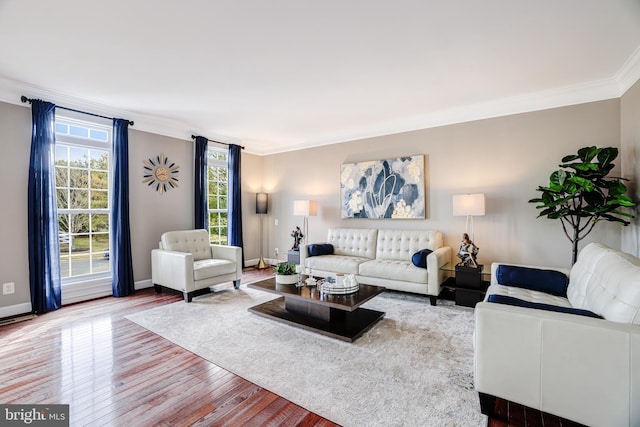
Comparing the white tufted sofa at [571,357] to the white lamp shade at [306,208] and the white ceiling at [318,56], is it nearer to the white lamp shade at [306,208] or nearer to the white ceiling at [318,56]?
the white ceiling at [318,56]

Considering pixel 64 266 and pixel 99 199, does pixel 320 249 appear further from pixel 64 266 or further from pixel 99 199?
pixel 64 266

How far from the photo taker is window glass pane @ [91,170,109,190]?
4.29 m

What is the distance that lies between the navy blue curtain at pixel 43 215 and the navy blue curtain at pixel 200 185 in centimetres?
195

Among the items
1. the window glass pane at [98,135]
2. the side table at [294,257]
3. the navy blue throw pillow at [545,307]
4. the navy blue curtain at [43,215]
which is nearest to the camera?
the navy blue throw pillow at [545,307]

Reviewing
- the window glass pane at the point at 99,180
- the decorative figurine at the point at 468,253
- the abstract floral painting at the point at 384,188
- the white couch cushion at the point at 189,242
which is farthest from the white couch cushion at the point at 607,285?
the window glass pane at the point at 99,180

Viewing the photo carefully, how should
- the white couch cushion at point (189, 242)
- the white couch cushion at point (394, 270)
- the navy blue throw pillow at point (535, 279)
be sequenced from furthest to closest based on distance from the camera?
the white couch cushion at point (189, 242) → the white couch cushion at point (394, 270) → the navy blue throw pillow at point (535, 279)

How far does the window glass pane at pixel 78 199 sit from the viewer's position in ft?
13.4

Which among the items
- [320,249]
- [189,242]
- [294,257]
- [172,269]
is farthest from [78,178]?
[320,249]

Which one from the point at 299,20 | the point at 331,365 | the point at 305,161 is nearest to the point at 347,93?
the point at 299,20

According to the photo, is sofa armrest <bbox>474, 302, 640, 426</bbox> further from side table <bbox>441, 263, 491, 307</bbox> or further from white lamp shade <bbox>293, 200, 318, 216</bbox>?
white lamp shade <bbox>293, 200, 318, 216</bbox>

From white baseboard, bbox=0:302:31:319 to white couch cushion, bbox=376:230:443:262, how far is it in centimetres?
474

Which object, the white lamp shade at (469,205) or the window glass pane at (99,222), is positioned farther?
the window glass pane at (99,222)

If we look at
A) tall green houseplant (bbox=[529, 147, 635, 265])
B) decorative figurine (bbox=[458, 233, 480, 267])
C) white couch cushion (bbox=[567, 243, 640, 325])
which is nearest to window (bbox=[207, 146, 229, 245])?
decorative figurine (bbox=[458, 233, 480, 267])
